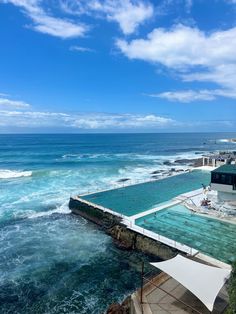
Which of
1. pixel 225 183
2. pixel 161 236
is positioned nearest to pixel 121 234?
pixel 161 236

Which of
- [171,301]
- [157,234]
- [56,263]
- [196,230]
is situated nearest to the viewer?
[171,301]

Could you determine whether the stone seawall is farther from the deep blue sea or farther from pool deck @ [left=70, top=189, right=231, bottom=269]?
the deep blue sea

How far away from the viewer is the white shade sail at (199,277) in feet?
35.8

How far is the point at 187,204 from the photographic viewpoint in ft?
85.6

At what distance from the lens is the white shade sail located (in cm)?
1092

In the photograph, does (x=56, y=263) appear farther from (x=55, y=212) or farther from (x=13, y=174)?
(x=13, y=174)

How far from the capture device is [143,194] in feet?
104

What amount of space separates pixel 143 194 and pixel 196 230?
11.5m

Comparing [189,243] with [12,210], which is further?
[12,210]

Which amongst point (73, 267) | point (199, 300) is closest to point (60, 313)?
point (73, 267)

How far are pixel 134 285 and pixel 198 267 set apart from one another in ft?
14.8

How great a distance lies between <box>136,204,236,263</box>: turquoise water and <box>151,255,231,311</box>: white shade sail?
4.48 meters

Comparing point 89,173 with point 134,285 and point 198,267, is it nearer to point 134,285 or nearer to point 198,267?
point 134,285

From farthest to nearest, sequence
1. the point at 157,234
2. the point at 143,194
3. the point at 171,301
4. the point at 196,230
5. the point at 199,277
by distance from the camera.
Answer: the point at 143,194 → the point at 196,230 → the point at 157,234 → the point at 199,277 → the point at 171,301
